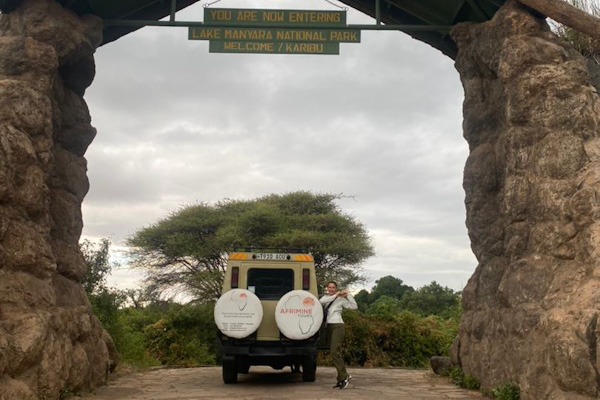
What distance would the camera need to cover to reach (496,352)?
32.2 ft

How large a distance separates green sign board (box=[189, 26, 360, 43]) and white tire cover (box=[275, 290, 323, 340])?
5.25m

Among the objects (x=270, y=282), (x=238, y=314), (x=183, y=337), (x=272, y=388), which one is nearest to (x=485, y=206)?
(x=270, y=282)

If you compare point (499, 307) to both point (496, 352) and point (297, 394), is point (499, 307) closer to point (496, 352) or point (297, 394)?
point (496, 352)

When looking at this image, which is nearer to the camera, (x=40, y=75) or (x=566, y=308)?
(x=566, y=308)

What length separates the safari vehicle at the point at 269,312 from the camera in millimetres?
10445

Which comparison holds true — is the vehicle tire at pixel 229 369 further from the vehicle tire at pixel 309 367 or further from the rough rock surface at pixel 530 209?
the rough rock surface at pixel 530 209

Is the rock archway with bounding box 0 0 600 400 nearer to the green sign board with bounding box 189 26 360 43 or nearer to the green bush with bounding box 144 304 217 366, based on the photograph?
the green sign board with bounding box 189 26 360 43

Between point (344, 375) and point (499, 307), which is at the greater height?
point (499, 307)

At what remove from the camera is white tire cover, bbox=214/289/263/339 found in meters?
10.4

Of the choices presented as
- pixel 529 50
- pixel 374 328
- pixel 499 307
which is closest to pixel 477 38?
pixel 529 50

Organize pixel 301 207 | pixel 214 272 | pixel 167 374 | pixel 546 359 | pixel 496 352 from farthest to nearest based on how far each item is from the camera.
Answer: pixel 301 207, pixel 214 272, pixel 167 374, pixel 496 352, pixel 546 359

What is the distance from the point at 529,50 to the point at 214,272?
2173 cm

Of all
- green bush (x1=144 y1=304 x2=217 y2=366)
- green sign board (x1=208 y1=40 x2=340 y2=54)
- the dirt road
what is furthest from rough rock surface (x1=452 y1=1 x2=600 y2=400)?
green bush (x1=144 y1=304 x2=217 y2=366)

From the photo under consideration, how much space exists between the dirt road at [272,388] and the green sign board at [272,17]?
22.8 feet
